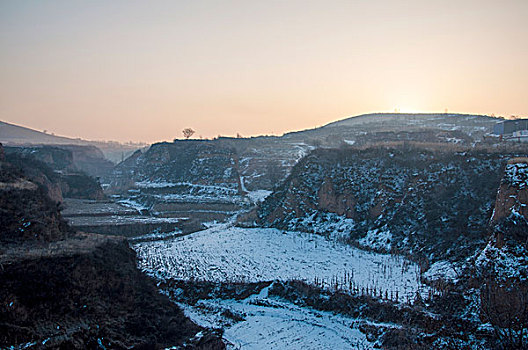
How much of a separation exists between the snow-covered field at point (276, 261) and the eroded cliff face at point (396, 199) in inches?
74.6

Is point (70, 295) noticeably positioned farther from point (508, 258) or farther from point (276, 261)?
point (508, 258)

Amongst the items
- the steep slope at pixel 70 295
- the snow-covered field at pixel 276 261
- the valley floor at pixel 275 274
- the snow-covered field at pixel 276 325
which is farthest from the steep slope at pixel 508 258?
the steep slope at pixel 70 295

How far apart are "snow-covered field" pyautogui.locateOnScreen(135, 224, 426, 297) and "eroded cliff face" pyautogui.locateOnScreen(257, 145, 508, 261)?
74.6 inches

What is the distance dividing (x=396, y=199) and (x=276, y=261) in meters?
9.64

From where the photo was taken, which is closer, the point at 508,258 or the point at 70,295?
the point at 70,295

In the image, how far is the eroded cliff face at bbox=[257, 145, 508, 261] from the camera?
75.0 feet

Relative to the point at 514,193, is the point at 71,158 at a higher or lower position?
higher

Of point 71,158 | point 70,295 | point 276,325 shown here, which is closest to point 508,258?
point 276,325

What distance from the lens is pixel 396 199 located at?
27859 millimetres

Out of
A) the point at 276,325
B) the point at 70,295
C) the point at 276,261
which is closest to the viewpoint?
the point at 70,295

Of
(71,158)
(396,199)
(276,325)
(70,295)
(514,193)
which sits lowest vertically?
(276,325)

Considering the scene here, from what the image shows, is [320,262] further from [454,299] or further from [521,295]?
[521,295]

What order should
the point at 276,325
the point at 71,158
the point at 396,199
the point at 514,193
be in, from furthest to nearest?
the point at 71,158
the point at 396,199
the point at 514,193
the point at 276,325

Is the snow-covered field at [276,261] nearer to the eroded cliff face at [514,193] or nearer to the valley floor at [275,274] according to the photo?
the valley floor at [275,274]
